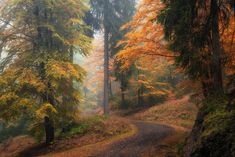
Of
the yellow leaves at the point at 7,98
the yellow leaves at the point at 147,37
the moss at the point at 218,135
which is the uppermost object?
the yellow leaves at the point at 147,37

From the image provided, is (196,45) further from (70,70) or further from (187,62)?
(70,70)

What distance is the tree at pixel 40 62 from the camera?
1029 centimetres

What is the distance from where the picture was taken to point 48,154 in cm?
1037

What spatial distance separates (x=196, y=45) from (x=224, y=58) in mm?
1181

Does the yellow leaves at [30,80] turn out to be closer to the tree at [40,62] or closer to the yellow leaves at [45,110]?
the tree at [40,62]

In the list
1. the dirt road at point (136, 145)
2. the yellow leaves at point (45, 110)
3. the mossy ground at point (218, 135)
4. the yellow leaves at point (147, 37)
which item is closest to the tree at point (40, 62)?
the yellow leaves at point (45, 110)

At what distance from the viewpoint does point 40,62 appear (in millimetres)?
11477

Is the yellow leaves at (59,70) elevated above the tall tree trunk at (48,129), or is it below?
above

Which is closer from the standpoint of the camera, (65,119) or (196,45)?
(196,45)

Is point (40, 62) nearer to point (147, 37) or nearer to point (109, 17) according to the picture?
point (147, 37)

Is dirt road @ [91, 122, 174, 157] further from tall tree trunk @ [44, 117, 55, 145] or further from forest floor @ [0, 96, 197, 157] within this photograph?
tall tree trunk @ [44, 117, 55, 145]

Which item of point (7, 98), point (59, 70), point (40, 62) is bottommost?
point (7, 98)

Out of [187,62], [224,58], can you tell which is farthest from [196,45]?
[224,58]

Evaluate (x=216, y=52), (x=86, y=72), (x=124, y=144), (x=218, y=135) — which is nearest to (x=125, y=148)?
(x=124, y=144)
